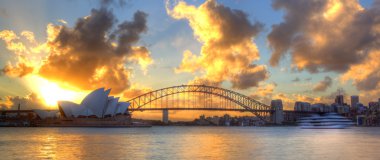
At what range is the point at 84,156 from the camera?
123ft

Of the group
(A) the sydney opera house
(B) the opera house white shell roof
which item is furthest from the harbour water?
(A) the sydney opera house

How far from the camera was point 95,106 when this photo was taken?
155125 mm

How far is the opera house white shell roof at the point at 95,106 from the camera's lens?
15162 cm

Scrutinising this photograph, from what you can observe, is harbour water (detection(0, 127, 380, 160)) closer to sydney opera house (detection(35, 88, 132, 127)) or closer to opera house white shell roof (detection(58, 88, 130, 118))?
opera house white shell roof (detection(58, 88, 130, 118))

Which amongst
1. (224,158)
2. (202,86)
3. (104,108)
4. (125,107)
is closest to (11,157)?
(224,158)

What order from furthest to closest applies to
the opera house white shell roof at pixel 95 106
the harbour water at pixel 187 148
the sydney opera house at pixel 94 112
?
1. the sydney opera house at pixel 94 112
2. the opera house white shell roof at pixel 95 106
3. the harbour water at pixel 187 148

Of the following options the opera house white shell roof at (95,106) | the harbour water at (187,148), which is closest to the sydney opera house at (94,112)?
the opera house white shell roof at (95,106)

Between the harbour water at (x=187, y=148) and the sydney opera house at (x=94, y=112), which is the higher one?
the sydney opera house at (x=94, y=112)

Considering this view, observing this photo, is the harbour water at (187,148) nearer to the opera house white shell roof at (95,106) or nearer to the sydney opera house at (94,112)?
the opera house white shell roof at (95,106)

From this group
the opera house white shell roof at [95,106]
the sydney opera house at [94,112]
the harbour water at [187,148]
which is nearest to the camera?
the harbour water at [187,148]

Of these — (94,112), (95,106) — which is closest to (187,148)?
A: (95,106)

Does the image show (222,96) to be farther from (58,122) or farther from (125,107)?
(58,122)

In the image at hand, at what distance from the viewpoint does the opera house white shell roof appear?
497 feet

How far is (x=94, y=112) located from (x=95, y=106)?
4147 millimetres
